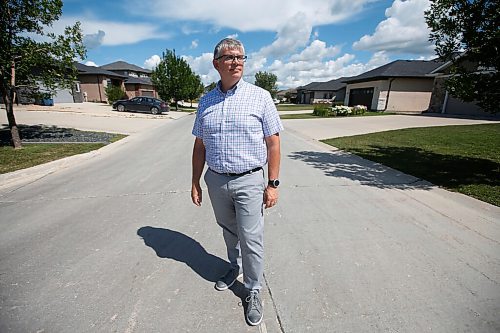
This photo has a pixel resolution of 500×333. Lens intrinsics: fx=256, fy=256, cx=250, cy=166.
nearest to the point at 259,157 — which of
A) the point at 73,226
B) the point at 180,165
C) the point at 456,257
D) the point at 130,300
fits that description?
the point at 130,300

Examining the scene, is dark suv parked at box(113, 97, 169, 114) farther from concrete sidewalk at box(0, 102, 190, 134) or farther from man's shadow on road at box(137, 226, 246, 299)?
man's shadow on road at box(137, 226, 246, 299)

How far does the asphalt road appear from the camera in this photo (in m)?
2.02

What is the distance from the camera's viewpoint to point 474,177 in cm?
565

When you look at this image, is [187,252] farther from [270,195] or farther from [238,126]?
[238,126]

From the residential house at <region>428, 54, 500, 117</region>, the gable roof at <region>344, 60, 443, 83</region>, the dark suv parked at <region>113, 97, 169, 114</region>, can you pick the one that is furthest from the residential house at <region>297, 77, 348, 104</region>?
the dark suv parked at <region>113, 97, 169, 114</region>

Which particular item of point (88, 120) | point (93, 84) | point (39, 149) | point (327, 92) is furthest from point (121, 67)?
point (39, 149)

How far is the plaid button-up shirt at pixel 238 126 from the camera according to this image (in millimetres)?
1910

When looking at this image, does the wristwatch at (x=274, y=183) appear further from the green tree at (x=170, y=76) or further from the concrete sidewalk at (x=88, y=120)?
the green tree at (x=170, y=76)

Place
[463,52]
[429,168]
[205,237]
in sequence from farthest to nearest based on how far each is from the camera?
[429,168] → [463,52] → [205,237]

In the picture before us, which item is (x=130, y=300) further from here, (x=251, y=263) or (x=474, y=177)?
(x=474, y=177)

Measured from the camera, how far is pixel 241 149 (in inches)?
76.4

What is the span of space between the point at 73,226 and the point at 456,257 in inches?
184

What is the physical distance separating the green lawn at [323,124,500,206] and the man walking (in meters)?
4.52

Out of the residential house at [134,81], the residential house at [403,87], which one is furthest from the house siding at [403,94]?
the residential house at [134,81]
